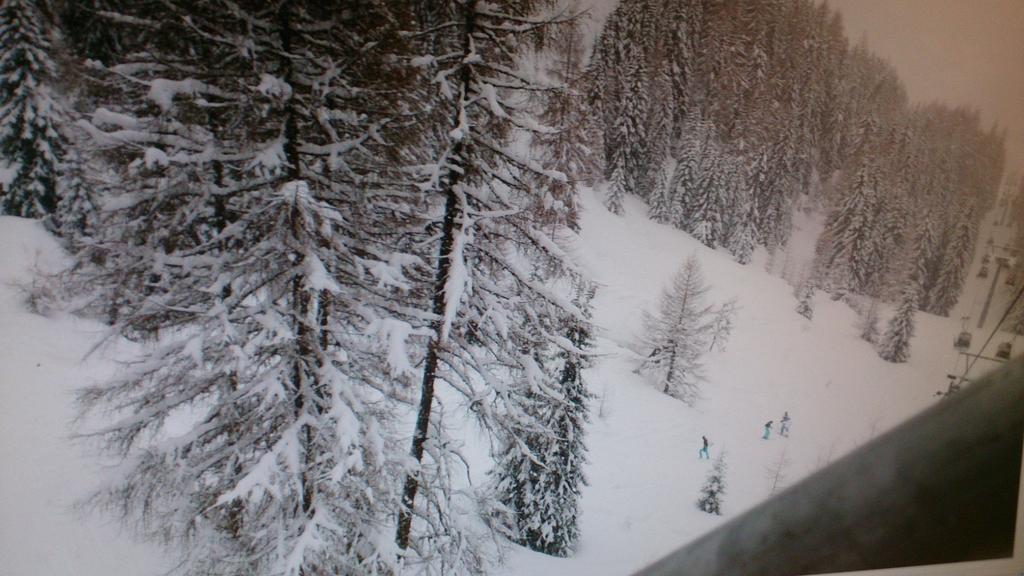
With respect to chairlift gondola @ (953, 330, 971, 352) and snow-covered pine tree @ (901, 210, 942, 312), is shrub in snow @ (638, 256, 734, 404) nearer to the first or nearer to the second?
snow-covered pine tree @ (901, 210, 942, 312)

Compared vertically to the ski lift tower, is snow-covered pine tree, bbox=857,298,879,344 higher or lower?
lower

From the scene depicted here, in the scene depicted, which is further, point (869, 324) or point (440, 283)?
point (869, 324)

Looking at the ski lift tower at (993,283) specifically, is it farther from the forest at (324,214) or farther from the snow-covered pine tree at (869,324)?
the snow-covered pine tree at (869,324)

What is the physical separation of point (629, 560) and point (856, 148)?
4764 millimetres

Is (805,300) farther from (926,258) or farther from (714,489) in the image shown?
(714,489)

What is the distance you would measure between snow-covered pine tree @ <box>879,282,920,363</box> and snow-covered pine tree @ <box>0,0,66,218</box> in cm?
683

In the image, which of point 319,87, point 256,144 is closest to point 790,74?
point 319,87

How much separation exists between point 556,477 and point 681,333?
2.27 m

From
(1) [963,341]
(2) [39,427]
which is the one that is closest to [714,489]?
(1) [963,341]

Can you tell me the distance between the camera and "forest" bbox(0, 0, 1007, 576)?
244 centimetres

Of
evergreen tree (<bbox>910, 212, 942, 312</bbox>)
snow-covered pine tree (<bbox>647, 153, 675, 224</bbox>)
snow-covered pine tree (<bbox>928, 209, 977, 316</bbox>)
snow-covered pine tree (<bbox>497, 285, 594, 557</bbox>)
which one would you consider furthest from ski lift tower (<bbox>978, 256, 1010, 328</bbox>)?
snow-covered pine tree (<bbox>497, 285, 594, 557</bbox>)

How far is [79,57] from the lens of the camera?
2.44m

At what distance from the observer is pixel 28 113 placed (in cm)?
233

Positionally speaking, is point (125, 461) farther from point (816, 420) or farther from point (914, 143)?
point (914, 143)
